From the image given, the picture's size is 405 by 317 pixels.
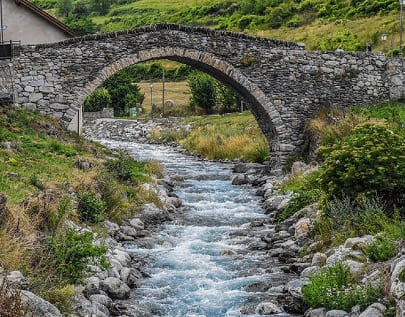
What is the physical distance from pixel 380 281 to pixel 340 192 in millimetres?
3743

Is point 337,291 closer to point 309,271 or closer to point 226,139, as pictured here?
point 309,271

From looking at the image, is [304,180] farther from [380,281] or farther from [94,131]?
[94,131]

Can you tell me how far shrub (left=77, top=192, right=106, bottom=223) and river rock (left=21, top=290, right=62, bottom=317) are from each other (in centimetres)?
488

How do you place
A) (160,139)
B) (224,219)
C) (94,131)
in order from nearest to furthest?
(224,219)
(160,139)
(94,131)

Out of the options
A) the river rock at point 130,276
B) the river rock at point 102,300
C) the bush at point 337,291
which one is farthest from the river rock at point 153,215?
the bush at point 337,291

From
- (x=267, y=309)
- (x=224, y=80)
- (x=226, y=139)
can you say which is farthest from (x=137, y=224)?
(x=226, y=139)

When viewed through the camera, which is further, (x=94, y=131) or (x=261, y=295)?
(x=94, y=131)

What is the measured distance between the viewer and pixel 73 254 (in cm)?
941

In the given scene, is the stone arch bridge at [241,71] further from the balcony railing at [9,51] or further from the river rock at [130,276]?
the river rock at [130,276]

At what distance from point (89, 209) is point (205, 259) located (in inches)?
98.2

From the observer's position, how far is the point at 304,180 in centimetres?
1691

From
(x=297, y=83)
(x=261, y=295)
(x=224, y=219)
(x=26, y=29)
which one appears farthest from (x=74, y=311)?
(x=26, y=29)

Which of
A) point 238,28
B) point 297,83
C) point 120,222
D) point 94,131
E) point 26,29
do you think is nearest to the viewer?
point 120,222

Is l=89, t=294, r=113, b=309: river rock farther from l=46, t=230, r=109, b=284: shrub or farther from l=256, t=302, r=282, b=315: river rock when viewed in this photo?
l=256, t=302, r=282, b=315: river rock
